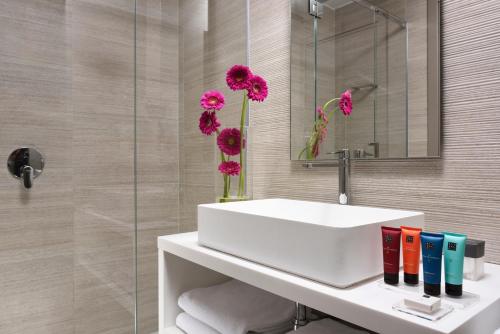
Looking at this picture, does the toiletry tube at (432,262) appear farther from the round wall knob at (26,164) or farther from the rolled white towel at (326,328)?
the round wall knob at (26,164)

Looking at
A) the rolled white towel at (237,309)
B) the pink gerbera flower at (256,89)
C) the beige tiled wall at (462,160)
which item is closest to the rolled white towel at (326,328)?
the rolled white towel at (237,309)

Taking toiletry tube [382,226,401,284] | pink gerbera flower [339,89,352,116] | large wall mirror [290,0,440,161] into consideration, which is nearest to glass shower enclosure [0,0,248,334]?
large wall mirror [290,0,440,161]

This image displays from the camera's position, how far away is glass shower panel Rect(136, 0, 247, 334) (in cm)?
124

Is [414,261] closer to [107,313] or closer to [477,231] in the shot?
[477,231]

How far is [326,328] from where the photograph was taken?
2.85ft

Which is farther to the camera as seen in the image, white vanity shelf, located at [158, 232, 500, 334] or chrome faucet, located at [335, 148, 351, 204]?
chrome faucet, located at [335, 148, 351, 204]

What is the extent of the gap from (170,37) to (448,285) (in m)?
1.15

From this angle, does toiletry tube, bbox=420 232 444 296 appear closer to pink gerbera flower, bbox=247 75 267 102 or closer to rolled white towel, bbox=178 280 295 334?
rolled white towel, bbox=178 280 295 334

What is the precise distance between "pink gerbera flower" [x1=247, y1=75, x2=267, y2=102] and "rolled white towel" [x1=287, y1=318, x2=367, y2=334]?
0.69m

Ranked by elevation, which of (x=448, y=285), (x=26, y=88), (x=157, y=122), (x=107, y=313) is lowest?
(x=107, y=313)

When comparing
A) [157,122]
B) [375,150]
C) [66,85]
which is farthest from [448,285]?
[66,85]

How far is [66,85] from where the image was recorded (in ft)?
4.66

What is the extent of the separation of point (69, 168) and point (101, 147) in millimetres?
191

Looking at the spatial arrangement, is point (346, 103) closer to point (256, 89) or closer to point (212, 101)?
point (256, 89)
